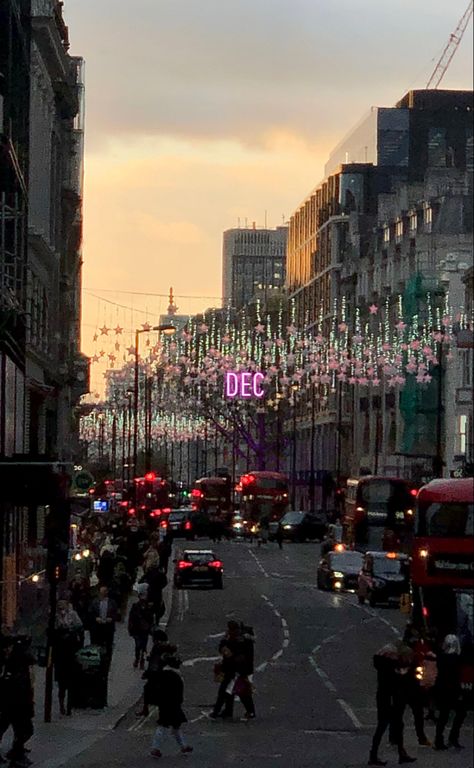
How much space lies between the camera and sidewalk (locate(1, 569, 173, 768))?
24116 mm

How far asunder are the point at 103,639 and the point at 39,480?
357cm

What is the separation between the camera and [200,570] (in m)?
63.7

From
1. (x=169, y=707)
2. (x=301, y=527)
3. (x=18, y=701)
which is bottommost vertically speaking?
(x=169, y=707)

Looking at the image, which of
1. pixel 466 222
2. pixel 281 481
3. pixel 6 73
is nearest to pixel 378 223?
pixel 281 481

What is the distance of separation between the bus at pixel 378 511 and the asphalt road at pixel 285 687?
6.01 meters

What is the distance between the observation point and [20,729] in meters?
22.7

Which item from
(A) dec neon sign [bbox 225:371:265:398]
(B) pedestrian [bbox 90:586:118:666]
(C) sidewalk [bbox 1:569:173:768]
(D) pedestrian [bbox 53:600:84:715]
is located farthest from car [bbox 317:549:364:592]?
(A) dec neon sign [bbox 225:371:265:398]

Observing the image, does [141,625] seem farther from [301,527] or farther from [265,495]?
[265,495]

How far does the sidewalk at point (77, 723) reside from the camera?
2412cm

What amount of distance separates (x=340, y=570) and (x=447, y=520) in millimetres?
40014

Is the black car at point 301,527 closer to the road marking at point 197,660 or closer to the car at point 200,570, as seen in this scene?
the car at point 200,570

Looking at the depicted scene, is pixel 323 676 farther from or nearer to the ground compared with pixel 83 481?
nearer to the ground

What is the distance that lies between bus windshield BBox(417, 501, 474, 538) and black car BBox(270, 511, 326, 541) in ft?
254

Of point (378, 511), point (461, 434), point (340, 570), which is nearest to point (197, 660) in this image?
point (340, 570)
